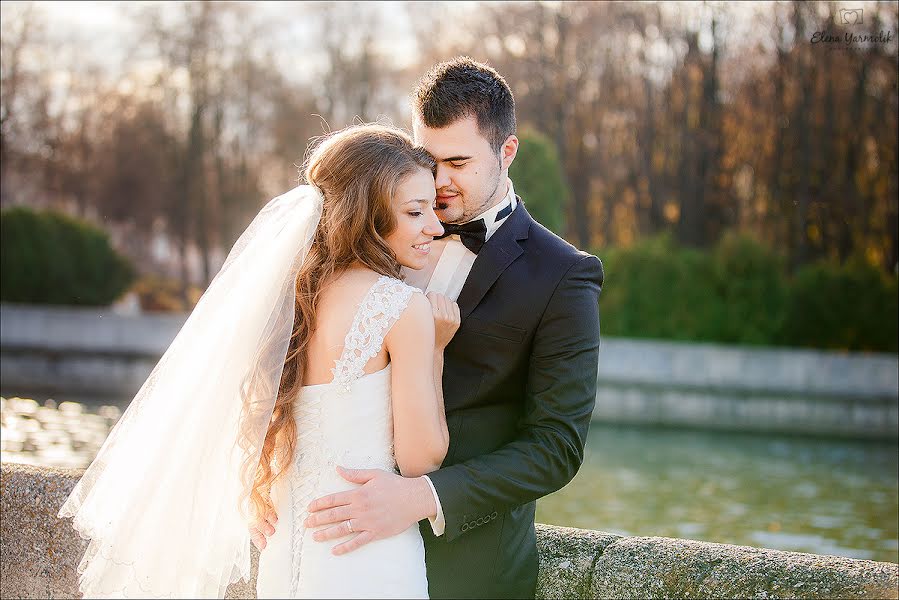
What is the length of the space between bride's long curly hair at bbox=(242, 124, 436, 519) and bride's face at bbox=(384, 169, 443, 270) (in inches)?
0.8

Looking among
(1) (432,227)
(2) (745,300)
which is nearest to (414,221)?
(1) (432,227)

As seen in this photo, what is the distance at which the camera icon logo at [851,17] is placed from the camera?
2029 centimetres

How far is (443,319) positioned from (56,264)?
17.2 m

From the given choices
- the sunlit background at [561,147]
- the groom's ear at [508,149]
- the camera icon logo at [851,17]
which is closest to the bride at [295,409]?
the groom's ear at [508,149]

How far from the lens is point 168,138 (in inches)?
1160

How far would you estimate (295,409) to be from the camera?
2.65 meters

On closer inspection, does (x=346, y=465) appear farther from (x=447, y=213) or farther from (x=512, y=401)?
(x=447, y=213)

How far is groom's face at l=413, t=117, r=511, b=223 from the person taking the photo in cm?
308

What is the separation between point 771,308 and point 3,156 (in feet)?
69.8

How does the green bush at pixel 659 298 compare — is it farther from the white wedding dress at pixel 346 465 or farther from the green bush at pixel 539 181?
the white wedding dress at pixel 346 465

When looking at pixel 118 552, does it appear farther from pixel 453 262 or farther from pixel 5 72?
pixel 5 72

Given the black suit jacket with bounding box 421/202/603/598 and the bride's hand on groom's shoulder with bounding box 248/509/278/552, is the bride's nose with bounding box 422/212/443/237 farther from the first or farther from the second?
the bride's hand on groom's shoulder with bounding box 248/509/278/552

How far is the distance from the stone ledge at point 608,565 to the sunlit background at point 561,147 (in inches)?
360

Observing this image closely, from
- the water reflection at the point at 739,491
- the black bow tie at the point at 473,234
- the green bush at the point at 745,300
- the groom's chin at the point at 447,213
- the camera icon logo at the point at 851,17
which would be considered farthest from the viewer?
the camera icon logo at the point at 851,17
